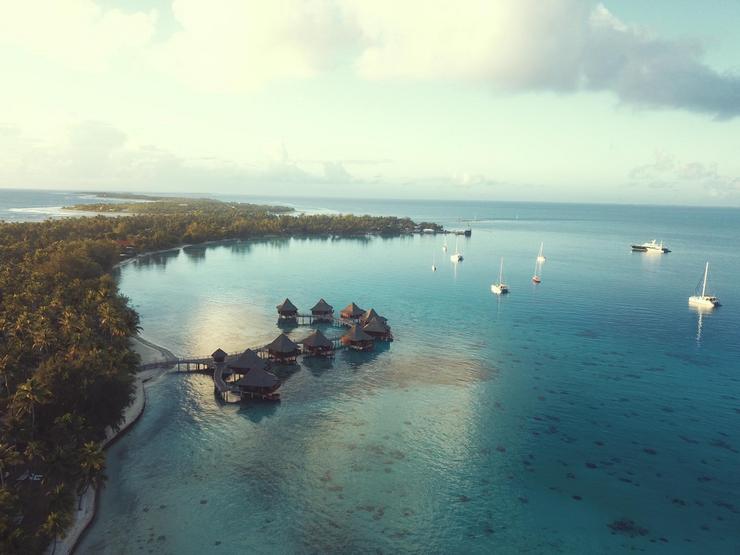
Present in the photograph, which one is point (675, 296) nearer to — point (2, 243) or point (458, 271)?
point (458, 271)

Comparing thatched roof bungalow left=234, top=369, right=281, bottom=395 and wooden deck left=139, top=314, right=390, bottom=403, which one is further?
wooden deck left=139, top=314, right=390, bottom=403

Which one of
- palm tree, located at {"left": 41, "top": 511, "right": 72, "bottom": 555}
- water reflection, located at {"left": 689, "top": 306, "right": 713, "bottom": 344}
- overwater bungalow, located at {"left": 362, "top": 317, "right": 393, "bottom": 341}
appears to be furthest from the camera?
water reflection, located at {"left": 689, "top": 306, "right": 713, "bottom": 344}

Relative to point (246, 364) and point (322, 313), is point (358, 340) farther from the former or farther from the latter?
point (246, 364)

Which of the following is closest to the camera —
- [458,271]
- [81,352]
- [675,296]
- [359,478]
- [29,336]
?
[359,478]

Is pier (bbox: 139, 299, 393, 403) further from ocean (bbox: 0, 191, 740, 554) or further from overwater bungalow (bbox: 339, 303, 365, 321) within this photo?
ocean (bbox: 0, 191, 740, 554)

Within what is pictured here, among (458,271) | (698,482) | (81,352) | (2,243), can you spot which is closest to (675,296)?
(458,271)

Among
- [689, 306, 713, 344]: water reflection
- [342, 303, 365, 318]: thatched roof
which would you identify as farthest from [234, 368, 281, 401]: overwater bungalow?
[689, 306, 713, 344]: water reflection
